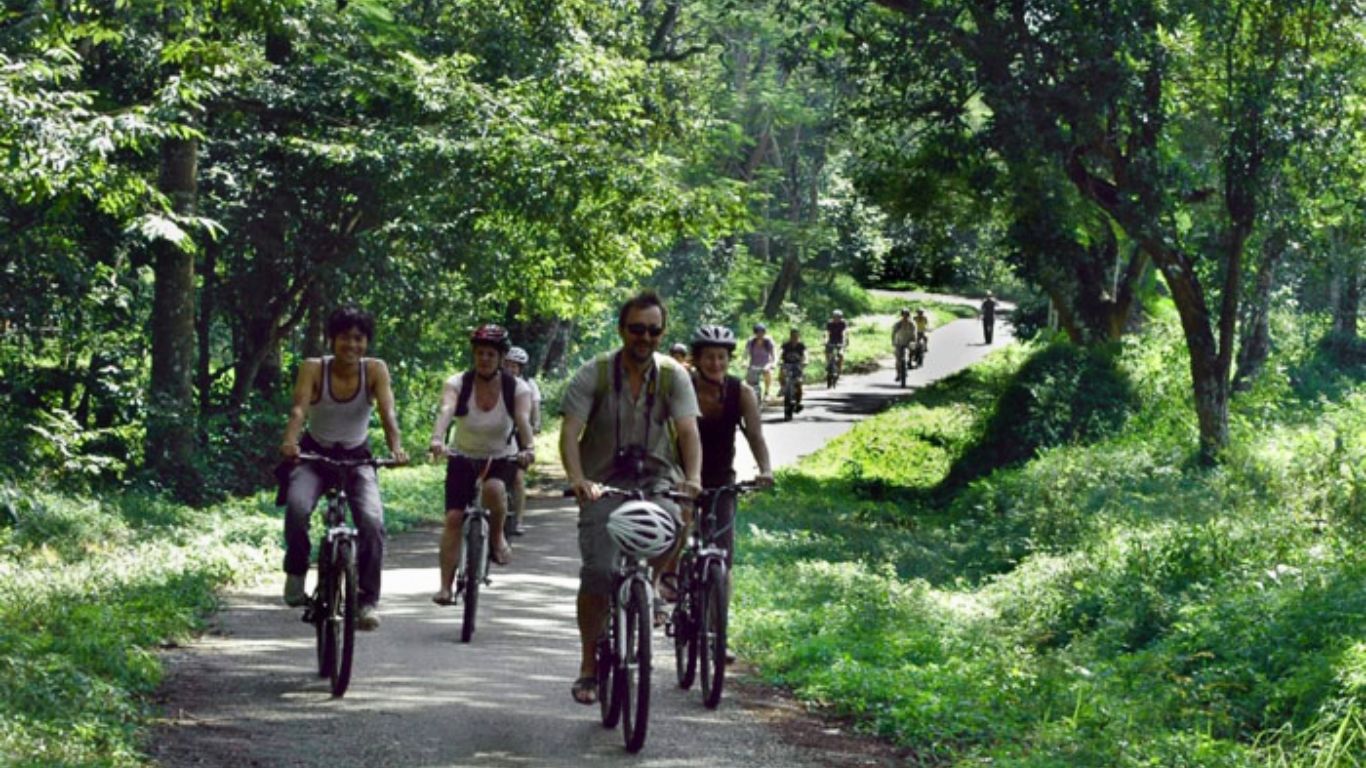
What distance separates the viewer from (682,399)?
914 centimetres

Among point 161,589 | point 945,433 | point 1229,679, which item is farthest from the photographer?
point 945,433

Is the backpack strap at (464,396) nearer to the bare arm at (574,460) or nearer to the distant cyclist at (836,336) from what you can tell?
the bare arm at (574,460)

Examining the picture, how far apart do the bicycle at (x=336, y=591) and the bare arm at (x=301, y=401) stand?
0.10 metres

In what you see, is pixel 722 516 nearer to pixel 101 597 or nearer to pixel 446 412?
pixel 446 412

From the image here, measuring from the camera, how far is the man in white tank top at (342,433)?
10.0 metres

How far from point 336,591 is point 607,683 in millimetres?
1638

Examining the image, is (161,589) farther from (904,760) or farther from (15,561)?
(904,760)

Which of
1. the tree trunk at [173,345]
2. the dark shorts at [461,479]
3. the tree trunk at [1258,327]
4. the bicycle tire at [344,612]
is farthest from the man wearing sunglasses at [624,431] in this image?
the tree trunk at [1258,327]

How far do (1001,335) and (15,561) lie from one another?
51612mm

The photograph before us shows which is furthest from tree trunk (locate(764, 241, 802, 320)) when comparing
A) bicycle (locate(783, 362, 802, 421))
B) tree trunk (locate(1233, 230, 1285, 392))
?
Result: tree trunk (locate(1233, 230, 1285, 392))

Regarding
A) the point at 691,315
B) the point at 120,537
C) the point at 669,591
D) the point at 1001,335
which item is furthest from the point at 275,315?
the point at 1001,335

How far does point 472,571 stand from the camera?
11812mm

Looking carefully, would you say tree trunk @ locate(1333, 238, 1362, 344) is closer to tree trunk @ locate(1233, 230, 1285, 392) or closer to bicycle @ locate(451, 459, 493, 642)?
tree trunk @ locate(1233, 230, 1285, 392)

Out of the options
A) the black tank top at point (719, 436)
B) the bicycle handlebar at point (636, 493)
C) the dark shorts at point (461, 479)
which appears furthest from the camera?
the dark shorts at point (461, 479)
